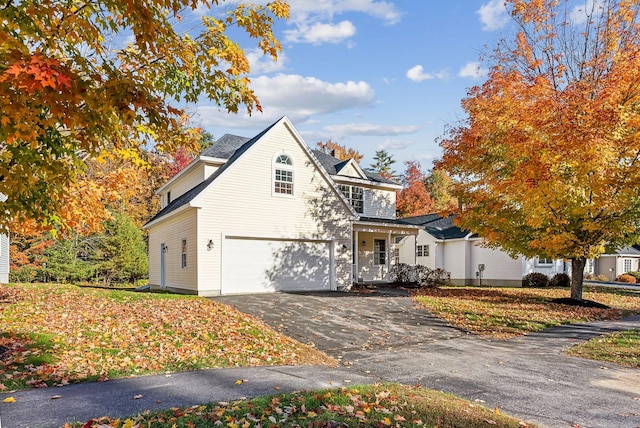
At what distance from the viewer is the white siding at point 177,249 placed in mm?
17203

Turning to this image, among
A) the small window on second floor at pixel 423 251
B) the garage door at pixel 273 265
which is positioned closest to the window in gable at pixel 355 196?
the garage door at pixel 273 265

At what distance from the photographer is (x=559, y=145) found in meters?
14.8

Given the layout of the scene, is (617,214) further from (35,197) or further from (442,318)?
(35,197)

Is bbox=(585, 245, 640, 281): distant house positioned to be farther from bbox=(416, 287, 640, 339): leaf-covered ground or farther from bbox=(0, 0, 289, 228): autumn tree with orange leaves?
bbox=(0, 0, 289, 228): autumn tree with orange leaves

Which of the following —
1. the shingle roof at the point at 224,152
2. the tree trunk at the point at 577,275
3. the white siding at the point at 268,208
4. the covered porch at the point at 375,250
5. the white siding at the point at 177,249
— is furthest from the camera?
the covered porch at the point at 375,250

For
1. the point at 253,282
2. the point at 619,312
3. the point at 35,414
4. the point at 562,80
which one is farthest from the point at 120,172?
the point at 619,312

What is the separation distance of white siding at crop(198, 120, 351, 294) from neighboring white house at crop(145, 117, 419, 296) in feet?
0.12

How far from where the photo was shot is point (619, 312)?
54.3 feet

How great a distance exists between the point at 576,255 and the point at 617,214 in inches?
80.1

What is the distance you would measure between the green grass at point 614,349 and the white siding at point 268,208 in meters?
11.1

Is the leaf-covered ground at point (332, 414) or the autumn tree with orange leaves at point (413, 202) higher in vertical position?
the autumn tree with orange leaves at point (413, 202)

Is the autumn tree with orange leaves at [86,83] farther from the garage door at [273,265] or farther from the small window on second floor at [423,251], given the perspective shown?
the small window on second floor at [423,251]

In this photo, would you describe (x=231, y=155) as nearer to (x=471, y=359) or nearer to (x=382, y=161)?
(x=471, y=359)

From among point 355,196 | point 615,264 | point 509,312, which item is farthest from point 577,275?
point 615,264
